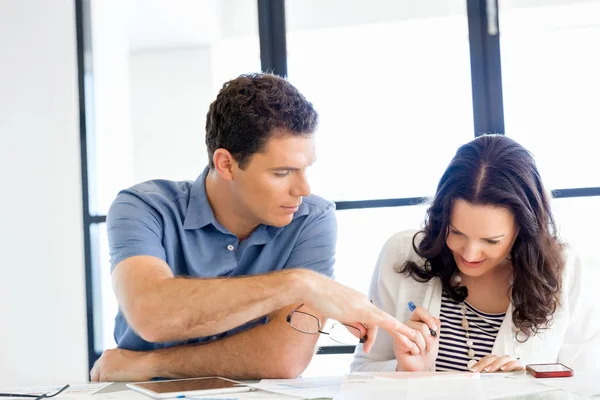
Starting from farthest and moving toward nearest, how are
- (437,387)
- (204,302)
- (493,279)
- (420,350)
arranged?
1. (493,279)
2. (420,350)
3. (204,302)
4. (437,387)

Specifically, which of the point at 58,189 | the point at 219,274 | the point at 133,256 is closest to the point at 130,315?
the point at 133,256

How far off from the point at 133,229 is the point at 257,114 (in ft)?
1.55

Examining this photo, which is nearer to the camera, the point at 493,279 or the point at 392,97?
the point at 493,279

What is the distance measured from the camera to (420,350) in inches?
69.5

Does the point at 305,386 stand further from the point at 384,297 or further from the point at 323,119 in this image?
the point at 323,119

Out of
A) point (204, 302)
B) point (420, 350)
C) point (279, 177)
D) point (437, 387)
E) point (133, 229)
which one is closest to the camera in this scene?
point (437, 387)

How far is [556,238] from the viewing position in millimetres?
2150

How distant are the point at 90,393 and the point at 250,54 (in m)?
2.44

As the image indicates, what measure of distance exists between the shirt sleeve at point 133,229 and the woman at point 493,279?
Result: 70cm

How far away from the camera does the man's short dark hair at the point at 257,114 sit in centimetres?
201

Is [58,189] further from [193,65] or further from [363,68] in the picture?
[363,68]

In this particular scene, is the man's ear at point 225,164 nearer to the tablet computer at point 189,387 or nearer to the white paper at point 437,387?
the tablet computer at point 189,387

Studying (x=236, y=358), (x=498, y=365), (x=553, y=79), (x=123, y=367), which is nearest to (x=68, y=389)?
(x=123, y=367)

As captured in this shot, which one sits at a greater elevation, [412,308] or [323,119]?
[323,119]
